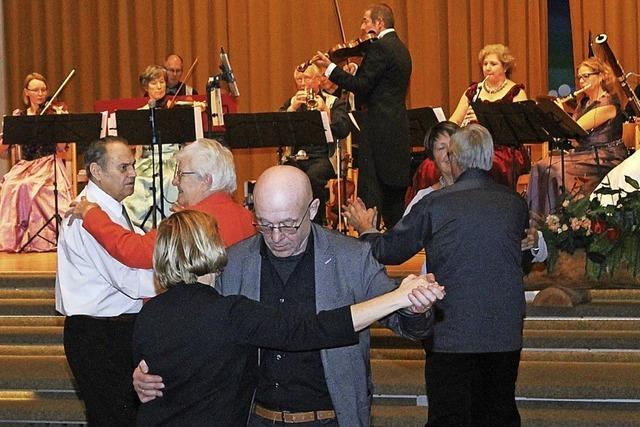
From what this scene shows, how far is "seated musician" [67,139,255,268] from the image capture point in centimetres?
421

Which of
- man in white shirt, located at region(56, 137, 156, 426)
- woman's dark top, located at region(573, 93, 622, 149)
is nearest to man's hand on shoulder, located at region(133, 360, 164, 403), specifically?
man in white shirt, located at region(56, 137, 156, 426)

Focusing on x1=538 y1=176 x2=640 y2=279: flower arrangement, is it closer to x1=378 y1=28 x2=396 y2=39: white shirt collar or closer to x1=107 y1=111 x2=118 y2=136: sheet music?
x1=378 y1=28 x2=396 y2=39: white shirt collar

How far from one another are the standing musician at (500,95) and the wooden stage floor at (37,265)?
3.28 ft

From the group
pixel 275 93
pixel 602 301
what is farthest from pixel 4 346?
pixel 275 93

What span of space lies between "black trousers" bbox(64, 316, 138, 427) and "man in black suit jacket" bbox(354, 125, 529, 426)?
1033 mm

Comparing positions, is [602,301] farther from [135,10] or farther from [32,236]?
[135,10]

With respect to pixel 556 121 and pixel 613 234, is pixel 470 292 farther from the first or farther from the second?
pixel 556 121

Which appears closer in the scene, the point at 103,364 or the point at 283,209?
the point at 283,209

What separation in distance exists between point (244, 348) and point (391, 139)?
17.1ft

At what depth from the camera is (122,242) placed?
14.2 feet

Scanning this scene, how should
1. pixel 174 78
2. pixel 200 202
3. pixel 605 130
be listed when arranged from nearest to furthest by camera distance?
pixel 200 202 → pixel 605 130 → pixel 174 78

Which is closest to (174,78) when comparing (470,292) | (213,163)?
(213,163)

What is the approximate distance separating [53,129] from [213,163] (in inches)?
190

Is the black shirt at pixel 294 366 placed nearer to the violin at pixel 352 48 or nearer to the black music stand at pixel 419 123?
the violin at pixel 352 48
